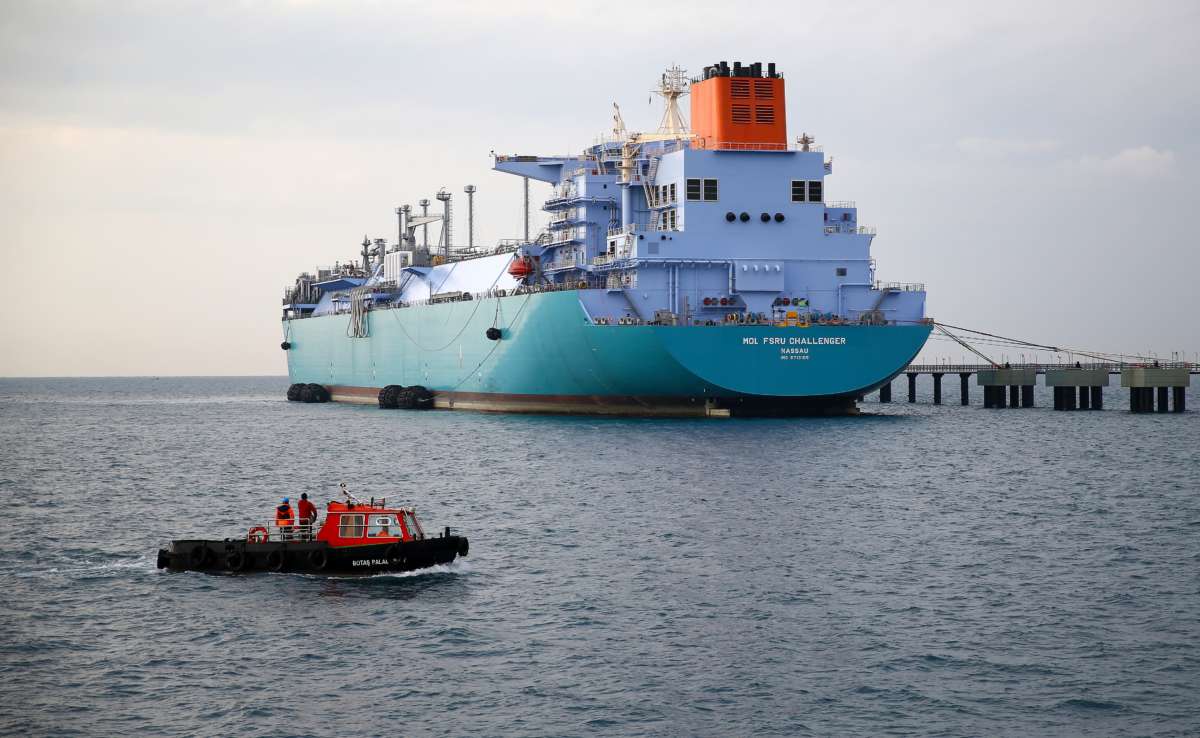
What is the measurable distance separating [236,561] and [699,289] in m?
41.2

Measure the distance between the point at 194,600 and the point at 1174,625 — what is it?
19.8 m

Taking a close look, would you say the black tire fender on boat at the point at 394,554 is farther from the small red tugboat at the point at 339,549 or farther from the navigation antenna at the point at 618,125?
the navigation antenna at the point at 618,125

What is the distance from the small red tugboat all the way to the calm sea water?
45 centimetres

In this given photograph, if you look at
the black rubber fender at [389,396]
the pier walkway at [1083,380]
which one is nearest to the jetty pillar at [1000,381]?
the pier walkway at [1083,380]

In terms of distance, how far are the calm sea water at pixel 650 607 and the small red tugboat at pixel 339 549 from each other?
0.45 m

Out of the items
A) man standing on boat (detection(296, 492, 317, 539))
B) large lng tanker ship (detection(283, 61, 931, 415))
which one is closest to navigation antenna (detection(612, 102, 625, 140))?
large lng tanker ship (detection(283, 61, 931, 415))

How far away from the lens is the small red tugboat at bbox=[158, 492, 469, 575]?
29.9 m

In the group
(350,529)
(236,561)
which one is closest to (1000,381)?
(350,529)

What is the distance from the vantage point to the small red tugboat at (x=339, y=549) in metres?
29.9

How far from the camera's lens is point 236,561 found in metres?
30.5

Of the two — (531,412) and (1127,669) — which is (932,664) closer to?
(1127,669)

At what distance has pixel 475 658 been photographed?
23.6 metres

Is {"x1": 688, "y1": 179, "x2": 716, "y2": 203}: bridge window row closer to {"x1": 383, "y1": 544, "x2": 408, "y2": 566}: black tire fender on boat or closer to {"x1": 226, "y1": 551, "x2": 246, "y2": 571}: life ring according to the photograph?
{"x1": 383, "y1": 544, "x2": 408, "y2": 566}: black tire fender on boat

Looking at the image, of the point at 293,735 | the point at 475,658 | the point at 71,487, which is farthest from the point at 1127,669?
the point at 71,487
